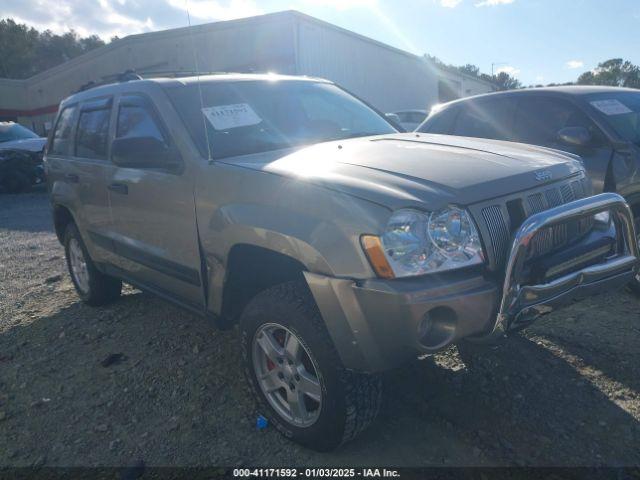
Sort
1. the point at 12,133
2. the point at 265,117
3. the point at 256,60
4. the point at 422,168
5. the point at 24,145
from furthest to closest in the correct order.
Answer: the point at 256,60
the point at 12,133
the point at 24,145
the point at 265,117
the point at 422,168

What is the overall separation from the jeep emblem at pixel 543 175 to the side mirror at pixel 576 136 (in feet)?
6.74

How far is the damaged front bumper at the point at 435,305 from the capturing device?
208 cm

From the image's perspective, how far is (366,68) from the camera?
76.3 feet

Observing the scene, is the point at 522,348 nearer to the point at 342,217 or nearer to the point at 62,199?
the point at 342,217

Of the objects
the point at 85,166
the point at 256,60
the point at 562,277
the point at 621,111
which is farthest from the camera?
the point at 256,60

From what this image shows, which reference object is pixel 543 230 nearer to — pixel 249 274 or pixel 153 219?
pixel 249 274

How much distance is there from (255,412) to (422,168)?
161cm

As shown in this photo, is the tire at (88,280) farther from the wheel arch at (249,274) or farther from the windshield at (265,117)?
the wheel arch at (249,274)

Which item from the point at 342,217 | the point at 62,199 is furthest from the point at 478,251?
the point at 62,199

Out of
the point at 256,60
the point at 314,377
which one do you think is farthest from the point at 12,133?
the point at 314,377

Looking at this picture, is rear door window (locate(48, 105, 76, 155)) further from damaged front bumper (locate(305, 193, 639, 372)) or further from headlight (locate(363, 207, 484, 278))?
headlight (locate(363, 207, 484, 278))

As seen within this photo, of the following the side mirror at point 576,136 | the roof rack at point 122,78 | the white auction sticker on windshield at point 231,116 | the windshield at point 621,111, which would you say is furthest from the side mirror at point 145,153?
the windshield at point 621,111

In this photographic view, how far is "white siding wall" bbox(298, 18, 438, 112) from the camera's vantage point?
1841 cm

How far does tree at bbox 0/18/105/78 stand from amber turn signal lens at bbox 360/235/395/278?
60821mm
